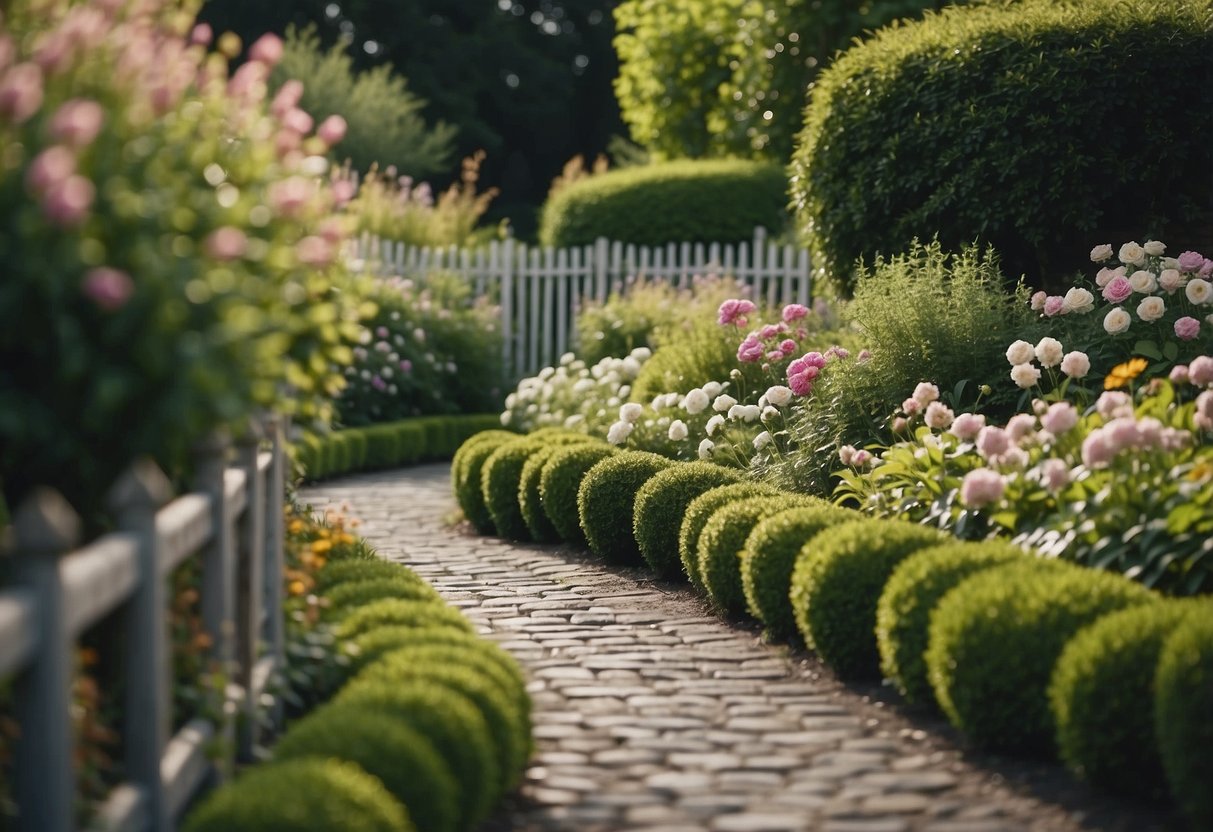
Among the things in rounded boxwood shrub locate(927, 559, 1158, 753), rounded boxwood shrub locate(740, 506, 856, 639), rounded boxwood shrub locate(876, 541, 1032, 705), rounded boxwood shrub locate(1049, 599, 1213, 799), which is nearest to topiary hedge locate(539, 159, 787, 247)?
rounded boxwood shrub locate(740, 506, 856, 639)

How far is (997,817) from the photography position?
3.92m

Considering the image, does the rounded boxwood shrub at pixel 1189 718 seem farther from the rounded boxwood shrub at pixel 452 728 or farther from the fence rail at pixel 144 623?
the fence rail at pixel 144 623

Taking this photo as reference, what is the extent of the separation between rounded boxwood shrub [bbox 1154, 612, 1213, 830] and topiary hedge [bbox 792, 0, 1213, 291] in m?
5.37

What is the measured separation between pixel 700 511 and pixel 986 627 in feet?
8.42

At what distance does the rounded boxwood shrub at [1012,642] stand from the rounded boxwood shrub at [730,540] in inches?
71.4

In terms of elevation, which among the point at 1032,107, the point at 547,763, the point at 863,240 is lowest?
the point at 547,763

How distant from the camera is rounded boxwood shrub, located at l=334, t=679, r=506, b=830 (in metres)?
3.66

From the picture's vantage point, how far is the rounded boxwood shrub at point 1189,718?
11.4ft

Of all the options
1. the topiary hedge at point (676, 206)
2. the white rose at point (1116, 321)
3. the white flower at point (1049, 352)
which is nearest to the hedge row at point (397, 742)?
the white flower at point (1049, 352)

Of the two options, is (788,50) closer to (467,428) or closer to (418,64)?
(467,428)

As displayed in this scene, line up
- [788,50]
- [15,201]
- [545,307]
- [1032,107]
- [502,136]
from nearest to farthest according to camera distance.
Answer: [15,201], [1032,107], [545,307], [788,50], [502,136]

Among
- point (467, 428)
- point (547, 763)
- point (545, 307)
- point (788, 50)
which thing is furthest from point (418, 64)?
point (547, 763)

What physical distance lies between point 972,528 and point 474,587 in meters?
2.72

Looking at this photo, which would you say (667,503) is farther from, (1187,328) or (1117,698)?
(1117,698)
